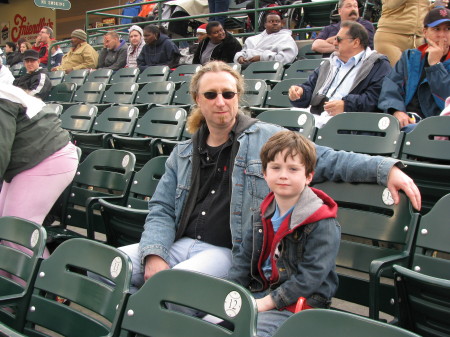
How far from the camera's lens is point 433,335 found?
170 cm

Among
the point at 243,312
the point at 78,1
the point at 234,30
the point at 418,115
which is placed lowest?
the point at 243,312

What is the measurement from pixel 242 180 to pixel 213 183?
176 millimetres

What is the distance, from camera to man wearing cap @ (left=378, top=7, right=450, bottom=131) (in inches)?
139

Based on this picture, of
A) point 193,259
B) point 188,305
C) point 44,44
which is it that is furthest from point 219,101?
point 44,44

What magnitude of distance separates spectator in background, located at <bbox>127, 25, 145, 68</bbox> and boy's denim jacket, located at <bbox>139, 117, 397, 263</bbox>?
6543 mm

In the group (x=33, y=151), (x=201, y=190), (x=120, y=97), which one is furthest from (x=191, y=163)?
(x=120, y=97)

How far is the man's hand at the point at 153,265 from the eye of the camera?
222 centimetres

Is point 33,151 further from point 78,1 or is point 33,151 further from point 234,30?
point 78,1

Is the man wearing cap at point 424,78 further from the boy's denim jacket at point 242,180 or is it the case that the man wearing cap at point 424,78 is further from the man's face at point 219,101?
the man's face at point 219,101

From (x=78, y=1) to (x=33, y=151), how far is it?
18.7m

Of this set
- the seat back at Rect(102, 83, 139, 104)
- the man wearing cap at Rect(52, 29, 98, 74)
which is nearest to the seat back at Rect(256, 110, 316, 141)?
the seat back at Rect(102, 83, 139, 104)

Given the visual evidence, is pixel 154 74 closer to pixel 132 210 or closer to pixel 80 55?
pixel 80 55

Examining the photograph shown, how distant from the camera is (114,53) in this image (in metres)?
9.05

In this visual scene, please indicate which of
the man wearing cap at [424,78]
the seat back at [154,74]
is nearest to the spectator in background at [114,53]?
the seat back at [154,74]
